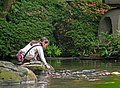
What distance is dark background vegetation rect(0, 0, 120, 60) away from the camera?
26.0 m

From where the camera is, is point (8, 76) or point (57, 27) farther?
point (57, 27)

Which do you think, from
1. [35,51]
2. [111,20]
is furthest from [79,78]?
[111,20]

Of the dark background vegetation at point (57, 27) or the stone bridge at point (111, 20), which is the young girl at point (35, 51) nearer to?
the dark background vegetation at point (57, 27)

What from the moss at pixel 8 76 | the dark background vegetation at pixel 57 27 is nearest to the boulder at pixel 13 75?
the moss at pixel 8 76

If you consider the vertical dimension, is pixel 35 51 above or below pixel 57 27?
below

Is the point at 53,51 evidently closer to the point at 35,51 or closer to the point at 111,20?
the point at 111,20

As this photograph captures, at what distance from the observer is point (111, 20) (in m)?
28.7

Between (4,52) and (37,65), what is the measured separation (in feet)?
26.8

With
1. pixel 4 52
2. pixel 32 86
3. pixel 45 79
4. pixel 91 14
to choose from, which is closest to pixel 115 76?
pixel 45 79

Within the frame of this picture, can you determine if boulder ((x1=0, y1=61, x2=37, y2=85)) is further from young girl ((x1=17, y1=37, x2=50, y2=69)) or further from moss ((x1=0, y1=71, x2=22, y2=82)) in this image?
young girl ((x1=17, y1=37, x2=50, y2=69))

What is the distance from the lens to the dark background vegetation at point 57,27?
26000 millimetres

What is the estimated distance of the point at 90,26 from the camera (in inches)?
1145

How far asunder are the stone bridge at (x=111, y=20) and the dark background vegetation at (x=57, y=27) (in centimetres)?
48

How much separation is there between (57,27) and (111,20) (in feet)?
10.1
